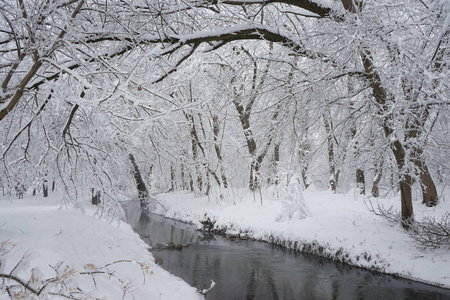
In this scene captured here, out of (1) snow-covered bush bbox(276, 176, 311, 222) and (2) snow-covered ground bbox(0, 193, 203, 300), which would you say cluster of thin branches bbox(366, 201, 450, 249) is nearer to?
(1) snow-covered bush bbox(276, 176, 311, 222)

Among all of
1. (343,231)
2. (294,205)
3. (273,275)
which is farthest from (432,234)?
(294,205)

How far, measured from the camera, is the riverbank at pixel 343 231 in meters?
8.13

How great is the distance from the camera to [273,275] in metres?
9.22

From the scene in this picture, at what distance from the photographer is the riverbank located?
813cm

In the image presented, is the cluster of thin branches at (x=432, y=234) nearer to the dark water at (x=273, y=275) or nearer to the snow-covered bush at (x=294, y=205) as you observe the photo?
the dark water at (x=273, y=275)

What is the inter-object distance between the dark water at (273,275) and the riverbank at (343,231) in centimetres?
31

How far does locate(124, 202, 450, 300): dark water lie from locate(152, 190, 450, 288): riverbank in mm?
310

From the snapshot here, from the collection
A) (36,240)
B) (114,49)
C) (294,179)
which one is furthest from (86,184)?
(294,179)

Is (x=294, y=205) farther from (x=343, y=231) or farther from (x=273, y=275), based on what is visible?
(x=273, y=275)

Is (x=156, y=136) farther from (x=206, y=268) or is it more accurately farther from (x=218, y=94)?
(x=206, y=268)

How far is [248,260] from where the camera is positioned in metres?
10.7

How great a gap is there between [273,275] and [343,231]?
3.02m

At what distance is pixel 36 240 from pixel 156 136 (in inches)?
119

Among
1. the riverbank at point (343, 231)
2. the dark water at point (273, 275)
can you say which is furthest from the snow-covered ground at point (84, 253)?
the riverbank at point (343, 231)
